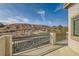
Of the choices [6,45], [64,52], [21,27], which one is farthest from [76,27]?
[6,45]

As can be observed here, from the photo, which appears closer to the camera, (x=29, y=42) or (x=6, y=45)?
(x=6, y=45)

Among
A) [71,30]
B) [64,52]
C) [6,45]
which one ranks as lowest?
[64,52]

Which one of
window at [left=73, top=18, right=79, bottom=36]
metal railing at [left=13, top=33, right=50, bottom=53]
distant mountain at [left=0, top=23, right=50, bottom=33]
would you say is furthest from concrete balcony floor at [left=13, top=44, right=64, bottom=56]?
window at [left=73, top=18, right=79, bottom=36]

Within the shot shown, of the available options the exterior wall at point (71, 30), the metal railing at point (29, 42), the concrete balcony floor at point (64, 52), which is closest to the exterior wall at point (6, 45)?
the metal railing at point (29, 42)

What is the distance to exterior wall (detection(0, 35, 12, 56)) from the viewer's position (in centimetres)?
233

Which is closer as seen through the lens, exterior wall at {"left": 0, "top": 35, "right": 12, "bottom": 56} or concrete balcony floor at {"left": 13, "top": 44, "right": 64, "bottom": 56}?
exterior wall at {"left": 0, "top": 35, "right": 12, "bottom": 56}

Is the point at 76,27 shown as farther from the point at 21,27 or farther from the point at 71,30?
the point at 21,27

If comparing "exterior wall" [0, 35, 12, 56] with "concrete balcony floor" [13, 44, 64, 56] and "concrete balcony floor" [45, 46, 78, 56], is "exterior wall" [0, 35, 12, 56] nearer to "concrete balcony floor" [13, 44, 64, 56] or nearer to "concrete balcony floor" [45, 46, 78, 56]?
"concrete balcony floor" [13, 44, 64, 56]

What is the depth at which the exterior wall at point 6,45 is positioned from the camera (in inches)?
91.9

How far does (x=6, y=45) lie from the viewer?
7.70ft

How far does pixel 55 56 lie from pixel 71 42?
316 millimetres

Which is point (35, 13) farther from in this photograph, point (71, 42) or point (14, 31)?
point (71, 42)

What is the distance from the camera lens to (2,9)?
242 cm

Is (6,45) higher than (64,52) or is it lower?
higher
